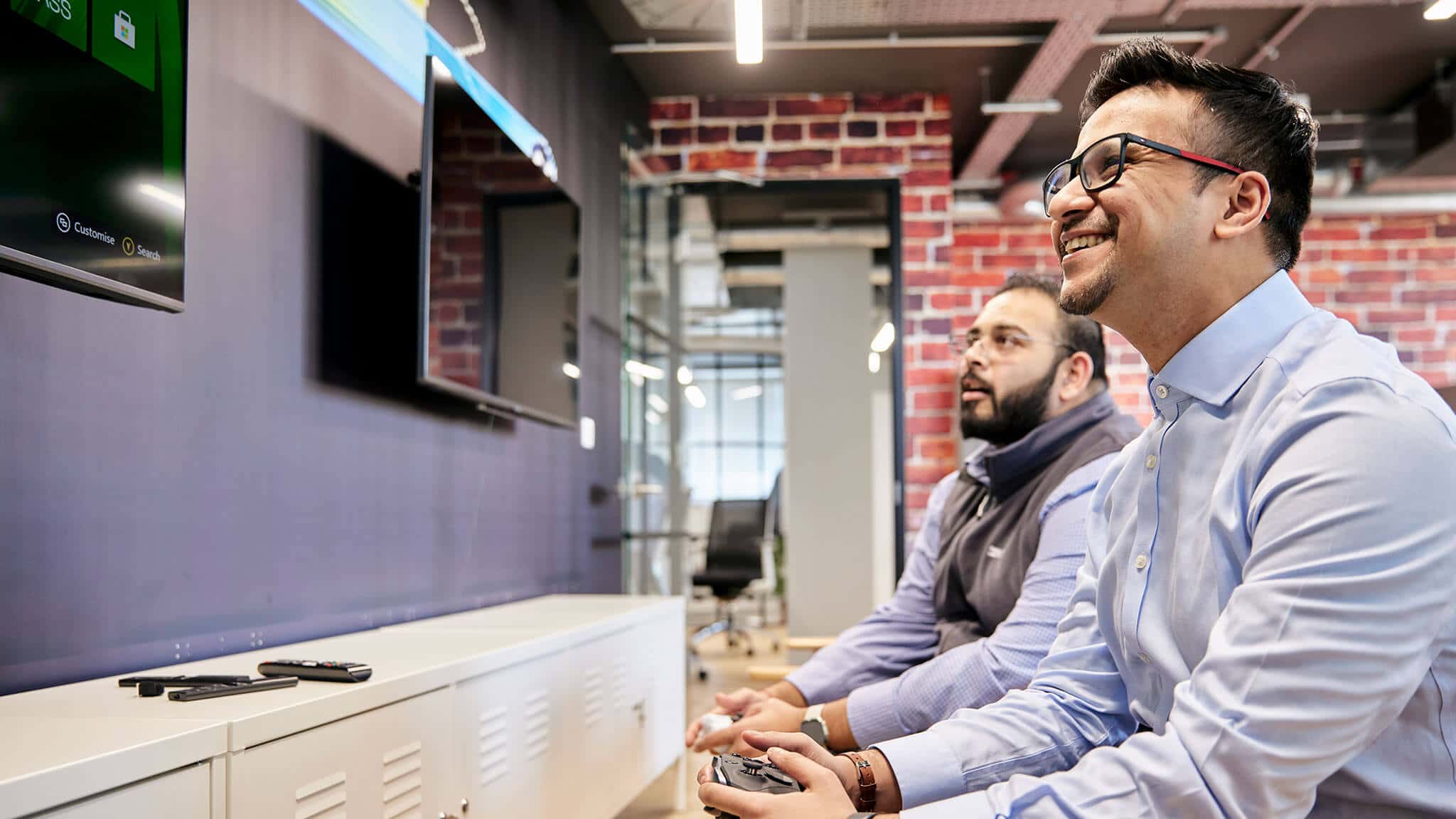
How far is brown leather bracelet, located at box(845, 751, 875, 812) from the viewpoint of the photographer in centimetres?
123

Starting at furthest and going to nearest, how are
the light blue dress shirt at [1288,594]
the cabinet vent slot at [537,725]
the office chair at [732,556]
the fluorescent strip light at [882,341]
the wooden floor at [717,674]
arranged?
the fluorescent strip light at [882,341] < the office chair at [732,556] < the wooden floor at [717,674] < the cabinet vent slot at [537,725] < the light blue dress shirt at [1288,594]

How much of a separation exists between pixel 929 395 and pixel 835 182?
1.03 meters

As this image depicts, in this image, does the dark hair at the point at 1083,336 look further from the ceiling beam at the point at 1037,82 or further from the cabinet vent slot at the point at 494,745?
the ceiling beam at the point at 1037,82

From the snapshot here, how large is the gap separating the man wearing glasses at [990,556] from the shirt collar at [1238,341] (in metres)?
0.59

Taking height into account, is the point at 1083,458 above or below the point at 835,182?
below

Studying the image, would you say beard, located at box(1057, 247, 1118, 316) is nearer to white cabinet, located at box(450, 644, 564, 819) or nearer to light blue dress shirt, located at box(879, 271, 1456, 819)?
light blue dress shirt, located at box(879, 271, 1456, 819)

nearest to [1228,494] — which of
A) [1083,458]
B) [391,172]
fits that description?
[1083,458]

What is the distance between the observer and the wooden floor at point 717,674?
3775 millimetres

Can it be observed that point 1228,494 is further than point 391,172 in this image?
No

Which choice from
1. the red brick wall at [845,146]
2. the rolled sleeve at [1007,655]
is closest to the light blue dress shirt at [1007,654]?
the rolled sleeve at [1007,655]

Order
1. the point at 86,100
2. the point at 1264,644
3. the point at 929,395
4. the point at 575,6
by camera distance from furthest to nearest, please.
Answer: the point at 929,395 → the point at 575,6 → the point at 86,100 → the point at 1264,644

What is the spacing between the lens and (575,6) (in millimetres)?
3930

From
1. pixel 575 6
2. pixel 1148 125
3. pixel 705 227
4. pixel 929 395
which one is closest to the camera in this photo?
pixel 1148 125

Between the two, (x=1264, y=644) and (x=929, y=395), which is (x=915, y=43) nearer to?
(x=929, y=395)
